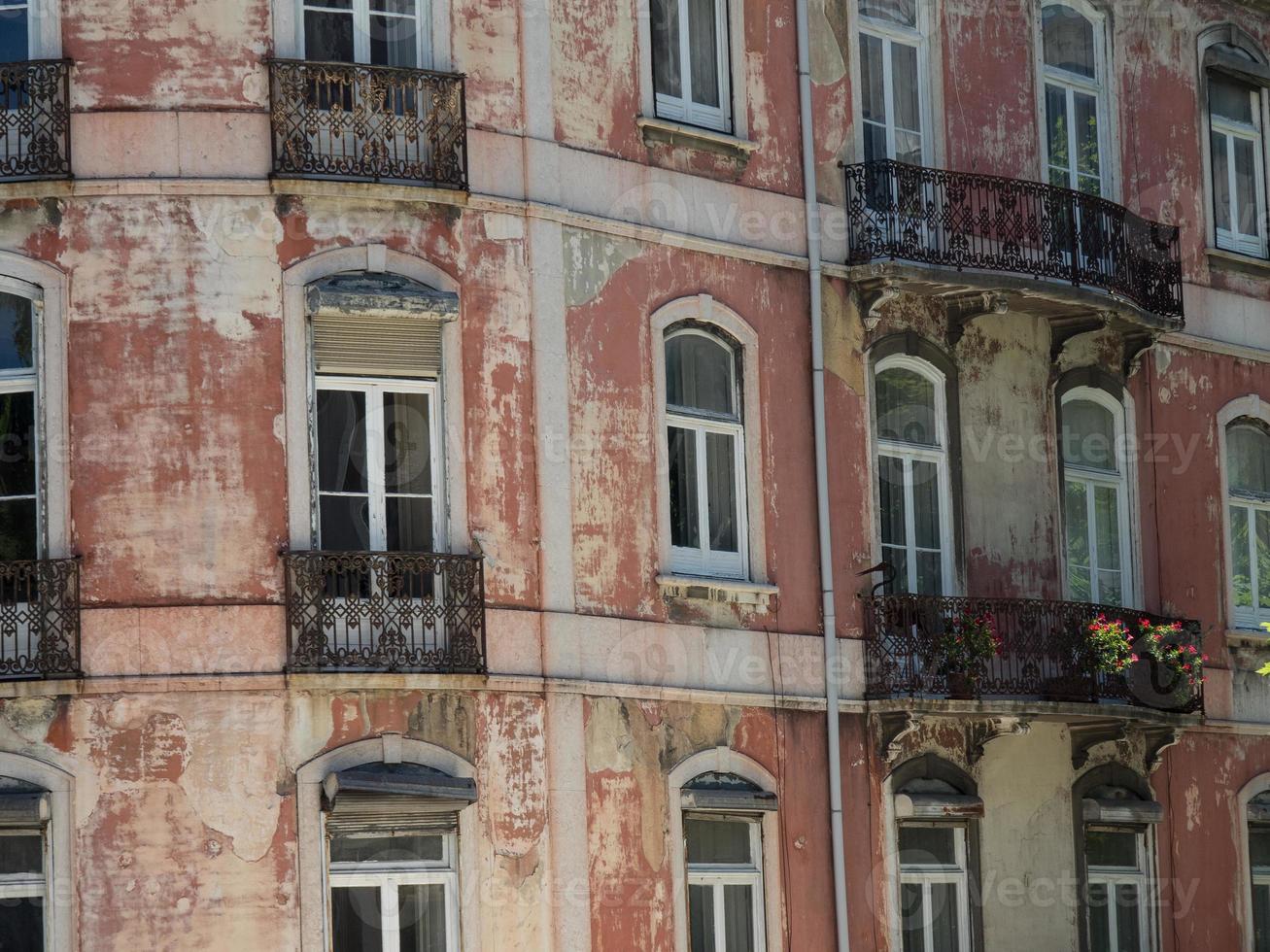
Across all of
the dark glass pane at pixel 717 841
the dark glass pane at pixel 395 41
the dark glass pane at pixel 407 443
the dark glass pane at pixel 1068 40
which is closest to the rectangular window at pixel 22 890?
the dark glass pane at pixel 407 443

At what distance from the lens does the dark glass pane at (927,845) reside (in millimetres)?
27406

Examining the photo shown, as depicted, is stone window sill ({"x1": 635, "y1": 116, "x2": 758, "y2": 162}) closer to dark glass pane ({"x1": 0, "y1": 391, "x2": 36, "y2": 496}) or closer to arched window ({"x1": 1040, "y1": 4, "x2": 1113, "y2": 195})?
arched window ({"x1": 1040, "y1": 4, "x2": 1113, "y2": 195})

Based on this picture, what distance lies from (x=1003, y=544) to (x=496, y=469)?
6352 millimetres

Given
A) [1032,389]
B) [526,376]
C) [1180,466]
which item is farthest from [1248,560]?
[526,376]

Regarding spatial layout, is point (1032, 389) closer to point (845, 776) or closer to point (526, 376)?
point (845, 776)

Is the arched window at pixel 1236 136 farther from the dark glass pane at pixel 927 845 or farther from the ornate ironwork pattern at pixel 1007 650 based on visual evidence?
the dark glass pane at pixel 927 845

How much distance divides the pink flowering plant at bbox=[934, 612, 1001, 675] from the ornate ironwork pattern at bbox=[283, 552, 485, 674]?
5.01m

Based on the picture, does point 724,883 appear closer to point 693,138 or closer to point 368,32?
point 693,138

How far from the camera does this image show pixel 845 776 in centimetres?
2677

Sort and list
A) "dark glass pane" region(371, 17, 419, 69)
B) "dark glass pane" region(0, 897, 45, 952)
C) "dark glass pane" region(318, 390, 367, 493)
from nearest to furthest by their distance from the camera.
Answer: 1. "dark glass pane" region(0, 897, 45, 952)
2. "dark glass pane" region(318, 390, 367, 493)
3. "dark glass pane" region(371, 17, 419, 69)

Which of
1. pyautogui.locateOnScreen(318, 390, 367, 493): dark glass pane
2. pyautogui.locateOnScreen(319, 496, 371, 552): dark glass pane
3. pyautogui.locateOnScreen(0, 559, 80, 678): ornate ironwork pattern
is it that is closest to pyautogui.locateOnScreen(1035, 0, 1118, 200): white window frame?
pyautogui.locateOnScreen(318, 390, 367, 493): dark glass pane

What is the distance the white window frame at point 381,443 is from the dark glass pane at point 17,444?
2.25 meters

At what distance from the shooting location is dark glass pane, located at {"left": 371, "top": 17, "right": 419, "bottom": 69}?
82.0ft

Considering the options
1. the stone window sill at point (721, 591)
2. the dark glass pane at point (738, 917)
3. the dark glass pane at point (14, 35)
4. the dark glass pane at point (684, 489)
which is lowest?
the dark glass pane at point (738, 917)
